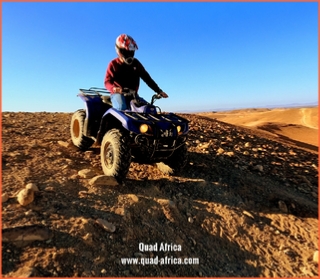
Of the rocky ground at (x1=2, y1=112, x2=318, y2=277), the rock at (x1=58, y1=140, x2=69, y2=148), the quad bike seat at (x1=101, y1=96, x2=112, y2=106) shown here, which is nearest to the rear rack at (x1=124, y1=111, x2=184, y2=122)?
the rocky ground at (x1=2, y1=112, x2=318, y2=277)

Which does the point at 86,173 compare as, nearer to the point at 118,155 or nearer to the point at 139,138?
the point at 118,155

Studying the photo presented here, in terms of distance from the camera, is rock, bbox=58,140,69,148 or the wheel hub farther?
rock, bbox=58,140,69,148

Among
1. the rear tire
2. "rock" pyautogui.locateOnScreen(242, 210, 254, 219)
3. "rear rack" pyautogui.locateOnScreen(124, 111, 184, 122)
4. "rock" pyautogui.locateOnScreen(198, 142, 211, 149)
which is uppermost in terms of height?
"rear rack" pyautogui.locateOnScreen(124, 111, 184, 122)

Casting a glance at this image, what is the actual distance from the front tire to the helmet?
1.80m

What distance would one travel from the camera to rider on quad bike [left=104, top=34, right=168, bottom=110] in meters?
5.32

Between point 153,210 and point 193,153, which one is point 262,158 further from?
point 153,210

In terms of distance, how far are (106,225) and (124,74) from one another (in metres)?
3.38

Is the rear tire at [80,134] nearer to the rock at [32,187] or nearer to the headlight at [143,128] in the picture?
the headlight at [143,128]

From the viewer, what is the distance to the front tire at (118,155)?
14.6 feet

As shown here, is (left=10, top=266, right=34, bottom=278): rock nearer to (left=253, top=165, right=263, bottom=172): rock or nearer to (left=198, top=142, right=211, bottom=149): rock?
(left=253, top=165, right=263, bottom=172): rock

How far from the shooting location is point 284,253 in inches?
150

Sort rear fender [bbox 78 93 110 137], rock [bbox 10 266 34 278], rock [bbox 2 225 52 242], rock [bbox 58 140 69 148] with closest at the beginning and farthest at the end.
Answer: rock [bbox 10 266 34 278], rock [bbox 2 225 52 242], rear fender [bbox 78 93 110 137], rock [bbox 58 140 69 148]

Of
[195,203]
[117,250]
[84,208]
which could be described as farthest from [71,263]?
[195,203]

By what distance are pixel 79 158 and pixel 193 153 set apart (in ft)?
8.75
